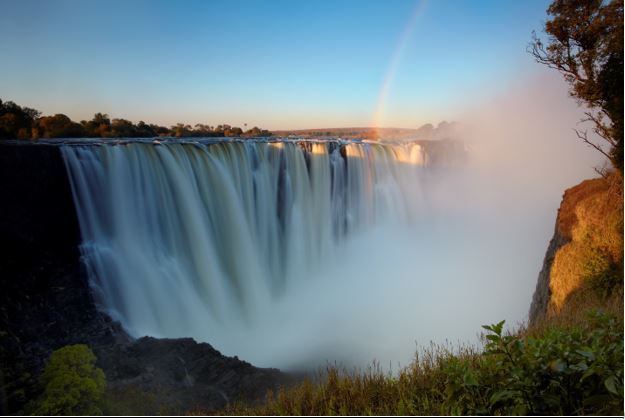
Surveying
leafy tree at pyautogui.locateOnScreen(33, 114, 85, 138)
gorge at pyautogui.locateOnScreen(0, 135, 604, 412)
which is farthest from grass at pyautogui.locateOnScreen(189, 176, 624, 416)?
leafy tree at pyautogui.locateOnScreen(33, 114, 85, 138)

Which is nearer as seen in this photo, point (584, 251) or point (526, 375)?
point (526, 375)

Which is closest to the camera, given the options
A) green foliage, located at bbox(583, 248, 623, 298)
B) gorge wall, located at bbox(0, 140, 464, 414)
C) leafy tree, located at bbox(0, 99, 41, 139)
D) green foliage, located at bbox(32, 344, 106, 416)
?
green foliage, located at bbox(32, 344, 106, 416)

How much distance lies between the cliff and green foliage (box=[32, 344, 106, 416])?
4032 millimetres

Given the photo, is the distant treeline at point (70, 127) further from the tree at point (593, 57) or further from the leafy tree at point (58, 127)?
the tree at point (593, 57)

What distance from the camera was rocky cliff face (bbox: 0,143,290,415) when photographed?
10.7 feet

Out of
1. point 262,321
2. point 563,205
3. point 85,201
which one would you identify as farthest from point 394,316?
point 85,201

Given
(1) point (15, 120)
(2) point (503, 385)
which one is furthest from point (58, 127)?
(2) point (503, 385)

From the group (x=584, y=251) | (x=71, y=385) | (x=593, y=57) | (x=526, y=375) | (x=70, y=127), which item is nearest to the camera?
(x=526, y=375)

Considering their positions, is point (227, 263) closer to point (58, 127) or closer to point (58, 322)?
point (58, 322)

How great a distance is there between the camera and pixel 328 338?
5398 mm

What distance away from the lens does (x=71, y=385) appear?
2926mm

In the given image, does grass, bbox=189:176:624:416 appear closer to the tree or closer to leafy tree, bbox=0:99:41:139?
the tree

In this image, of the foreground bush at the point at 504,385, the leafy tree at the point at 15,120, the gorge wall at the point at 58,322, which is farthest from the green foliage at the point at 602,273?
the leafy tree at the point at 15,120

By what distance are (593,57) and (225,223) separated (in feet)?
16.7
